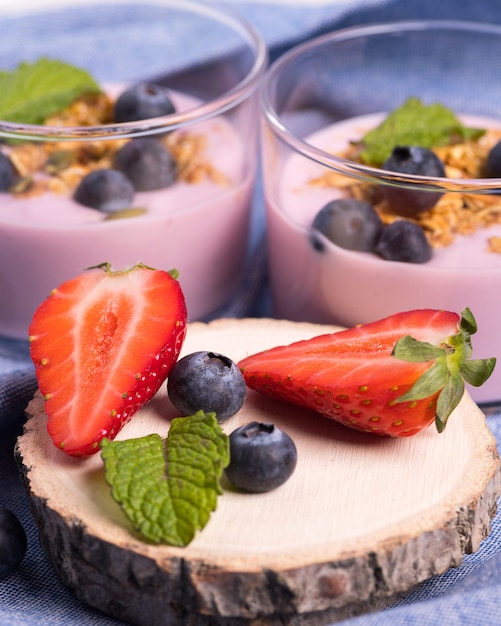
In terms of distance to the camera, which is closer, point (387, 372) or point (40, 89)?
point (387, 372)

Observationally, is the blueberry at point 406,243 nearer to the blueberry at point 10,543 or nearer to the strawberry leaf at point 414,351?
the strawberry leaf at point 414,351

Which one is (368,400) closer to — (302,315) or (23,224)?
(302,315)

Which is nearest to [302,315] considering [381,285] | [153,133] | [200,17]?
[381,285]

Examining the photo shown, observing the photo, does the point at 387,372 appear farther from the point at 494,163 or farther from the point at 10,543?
the point at 494,163

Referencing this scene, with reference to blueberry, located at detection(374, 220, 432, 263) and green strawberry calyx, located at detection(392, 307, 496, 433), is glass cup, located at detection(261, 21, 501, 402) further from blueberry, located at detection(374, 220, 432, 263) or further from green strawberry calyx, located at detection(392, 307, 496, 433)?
green strawberry calyx, located at detection(392, 307, 496, 433)

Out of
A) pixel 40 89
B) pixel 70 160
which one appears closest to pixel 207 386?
pixel 70 160
